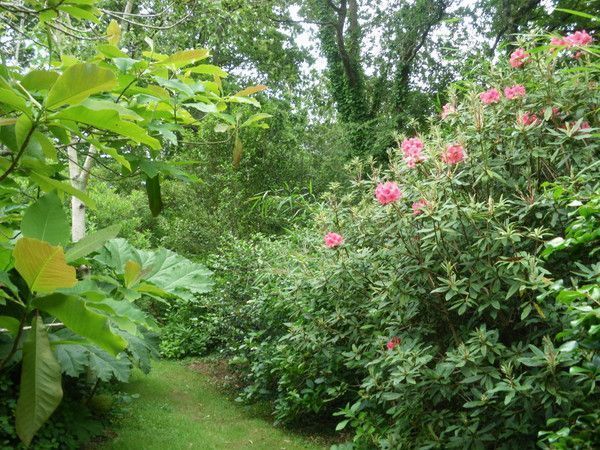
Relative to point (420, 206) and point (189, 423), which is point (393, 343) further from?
point (189, 423)

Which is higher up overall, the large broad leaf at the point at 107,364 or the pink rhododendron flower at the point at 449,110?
the pink rhododendron flower at the point at 449,110

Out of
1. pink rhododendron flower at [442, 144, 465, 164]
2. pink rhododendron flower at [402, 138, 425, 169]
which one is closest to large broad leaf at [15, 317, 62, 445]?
pink rhododendron flower at [442, 144, 465, 164]

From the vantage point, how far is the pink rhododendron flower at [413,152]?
11.2 ft

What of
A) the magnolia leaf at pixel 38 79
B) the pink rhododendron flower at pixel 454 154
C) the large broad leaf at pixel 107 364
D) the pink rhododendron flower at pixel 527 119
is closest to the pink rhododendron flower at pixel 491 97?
the pink rhododendron flower at pixel 527 119

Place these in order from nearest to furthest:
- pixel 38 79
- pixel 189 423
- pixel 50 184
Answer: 1. pixel 38 79
2. pixel 50 184
3. pixel 189 423

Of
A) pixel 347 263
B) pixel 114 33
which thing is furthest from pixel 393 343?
pixel 114 33

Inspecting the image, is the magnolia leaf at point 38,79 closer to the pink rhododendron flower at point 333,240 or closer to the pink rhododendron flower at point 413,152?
the pink rhododendron flower at point 413,152

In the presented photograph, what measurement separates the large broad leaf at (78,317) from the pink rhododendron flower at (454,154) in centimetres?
279

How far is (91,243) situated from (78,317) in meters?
0.20

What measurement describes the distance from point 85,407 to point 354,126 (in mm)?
12028

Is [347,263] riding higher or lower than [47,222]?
lower

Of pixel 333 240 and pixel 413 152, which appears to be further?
pixel 333 240

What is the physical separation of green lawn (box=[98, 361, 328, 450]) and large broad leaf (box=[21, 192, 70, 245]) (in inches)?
142

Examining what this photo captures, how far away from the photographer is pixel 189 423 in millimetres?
4910
